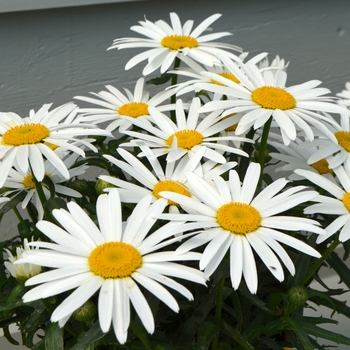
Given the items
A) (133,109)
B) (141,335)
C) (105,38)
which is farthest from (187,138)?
(105,38)

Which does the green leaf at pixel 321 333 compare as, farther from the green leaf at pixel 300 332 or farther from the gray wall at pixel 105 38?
the gray wall at pixel 105 38

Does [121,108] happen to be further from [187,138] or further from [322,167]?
[322,167]

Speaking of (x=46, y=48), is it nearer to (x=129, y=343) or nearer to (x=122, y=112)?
(x=122, y=112)

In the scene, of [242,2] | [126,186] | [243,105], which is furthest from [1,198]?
[242,2]

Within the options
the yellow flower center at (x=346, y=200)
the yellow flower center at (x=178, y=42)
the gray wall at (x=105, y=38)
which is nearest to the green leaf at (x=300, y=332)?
the yellow flower center at (x=346, y=200)

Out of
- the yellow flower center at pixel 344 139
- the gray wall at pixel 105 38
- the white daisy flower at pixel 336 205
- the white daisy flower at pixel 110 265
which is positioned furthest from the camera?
the gray wall at pixel 105 38

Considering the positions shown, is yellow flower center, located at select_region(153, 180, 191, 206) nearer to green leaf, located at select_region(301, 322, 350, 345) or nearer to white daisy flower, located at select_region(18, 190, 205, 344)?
white daisy flower, located at select_region(18, 190, 205, 344)

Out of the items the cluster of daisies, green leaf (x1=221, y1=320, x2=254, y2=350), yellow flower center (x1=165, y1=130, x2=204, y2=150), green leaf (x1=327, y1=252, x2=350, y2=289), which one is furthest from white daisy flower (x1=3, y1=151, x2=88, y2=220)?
green leaf (x1=327, y1=252, x2=350, y2=289)
